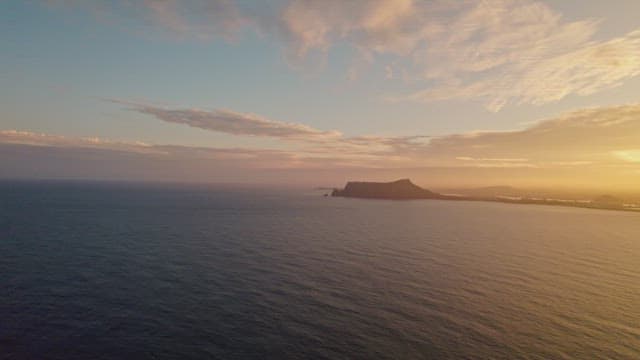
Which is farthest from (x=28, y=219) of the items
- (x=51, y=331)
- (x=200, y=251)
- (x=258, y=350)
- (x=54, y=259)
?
(x=258, y=350)

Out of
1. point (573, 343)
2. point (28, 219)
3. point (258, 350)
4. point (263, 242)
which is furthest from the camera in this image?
point (28, 219)

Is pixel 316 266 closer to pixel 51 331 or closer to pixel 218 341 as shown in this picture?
pixel 218 341

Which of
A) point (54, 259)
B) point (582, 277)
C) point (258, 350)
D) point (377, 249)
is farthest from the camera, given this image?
point (377, 249)

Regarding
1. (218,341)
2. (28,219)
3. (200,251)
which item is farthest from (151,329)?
(28,219)

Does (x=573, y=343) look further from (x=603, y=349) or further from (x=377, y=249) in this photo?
(x=377, y=249)

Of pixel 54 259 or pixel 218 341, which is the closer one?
pixel 218 341

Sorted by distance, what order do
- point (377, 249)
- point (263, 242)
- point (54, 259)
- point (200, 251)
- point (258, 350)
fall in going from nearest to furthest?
point (258, 350) → point (54, 259) → point (200, 251) → point (377, 249) → point (263, 242)
